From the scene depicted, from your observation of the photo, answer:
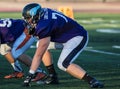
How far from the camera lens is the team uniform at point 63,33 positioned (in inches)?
314

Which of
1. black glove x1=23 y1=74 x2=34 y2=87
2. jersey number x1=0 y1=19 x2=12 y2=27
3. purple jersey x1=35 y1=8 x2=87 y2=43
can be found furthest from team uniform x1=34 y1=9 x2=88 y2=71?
jersey number x1=0 y1=19 x2=12 y2=27

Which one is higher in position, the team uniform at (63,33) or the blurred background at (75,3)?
the team uniform at (63,33)

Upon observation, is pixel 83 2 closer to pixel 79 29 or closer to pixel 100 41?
pixel 100 41

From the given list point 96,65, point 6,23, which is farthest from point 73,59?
point 96,65

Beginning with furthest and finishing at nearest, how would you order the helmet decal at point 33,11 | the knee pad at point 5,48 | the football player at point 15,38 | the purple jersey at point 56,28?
the knee pad at point 5,48, the football player at point 15,38, the helmet decal at point 33,11, the purple jersey at point 56,28

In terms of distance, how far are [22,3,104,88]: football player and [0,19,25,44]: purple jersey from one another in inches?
31.9

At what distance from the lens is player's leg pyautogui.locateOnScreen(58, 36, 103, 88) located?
819 centimetres

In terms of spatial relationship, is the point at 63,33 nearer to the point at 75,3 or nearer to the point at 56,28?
the point at 56,28

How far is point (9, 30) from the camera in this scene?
895cm

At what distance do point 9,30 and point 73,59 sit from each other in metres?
1.25

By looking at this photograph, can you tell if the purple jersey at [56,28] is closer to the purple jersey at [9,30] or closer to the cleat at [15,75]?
the purple jersey at [9,30]

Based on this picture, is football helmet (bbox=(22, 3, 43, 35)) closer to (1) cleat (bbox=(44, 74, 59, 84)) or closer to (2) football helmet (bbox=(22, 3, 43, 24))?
(2) football helmet (bbox=(22, 3, 43, 24))

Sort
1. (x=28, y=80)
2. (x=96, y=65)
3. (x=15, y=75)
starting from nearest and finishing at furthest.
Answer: (x=28, y=80) < (x=15, y=75) < (x=96, y=65)

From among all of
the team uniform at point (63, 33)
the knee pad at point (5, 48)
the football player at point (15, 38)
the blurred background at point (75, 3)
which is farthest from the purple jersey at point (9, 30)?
the blurred background at point (75, 3)
